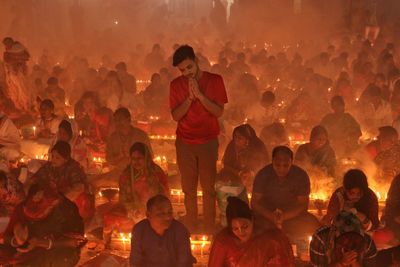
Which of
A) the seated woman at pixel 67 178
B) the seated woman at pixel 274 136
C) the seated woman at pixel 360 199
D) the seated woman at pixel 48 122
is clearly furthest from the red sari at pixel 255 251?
the seated woman at pixel 48 122

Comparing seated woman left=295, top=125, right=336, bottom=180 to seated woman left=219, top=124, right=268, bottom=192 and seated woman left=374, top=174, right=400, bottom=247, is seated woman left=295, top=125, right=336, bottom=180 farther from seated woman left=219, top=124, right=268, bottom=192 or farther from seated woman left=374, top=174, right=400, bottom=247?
seated woman left=374, top=174, right=400, bottom=247

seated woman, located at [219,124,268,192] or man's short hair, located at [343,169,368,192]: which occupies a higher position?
seated woman, located at [219,124,268,192]

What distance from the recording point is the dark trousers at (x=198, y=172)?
18.5ft

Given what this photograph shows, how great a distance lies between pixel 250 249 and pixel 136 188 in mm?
1963

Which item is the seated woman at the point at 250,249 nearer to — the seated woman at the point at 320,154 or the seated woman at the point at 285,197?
the seated woman at the point at 285,197

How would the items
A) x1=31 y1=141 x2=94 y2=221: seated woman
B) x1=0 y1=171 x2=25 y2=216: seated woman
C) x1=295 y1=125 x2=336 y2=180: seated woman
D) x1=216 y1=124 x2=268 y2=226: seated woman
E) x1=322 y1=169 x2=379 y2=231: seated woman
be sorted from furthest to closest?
x1=295 y1=125 x2=336 y2=180: seated woman → x1=216 y1=124 x2=268 y2=226: seated woman → x1=31 y1=141 x2=94 y2=221: seated woman → x1=0 y1=171 x2=25 y2=216: seated woman → x1=322 y1=169 x2=379 y2=231: seated woman

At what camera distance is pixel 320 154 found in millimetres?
6781

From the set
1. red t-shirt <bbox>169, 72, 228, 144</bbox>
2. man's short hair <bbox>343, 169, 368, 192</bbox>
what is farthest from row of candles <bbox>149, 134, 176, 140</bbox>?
man's short hair <bbox>343, 169, 368, 192</bbox>

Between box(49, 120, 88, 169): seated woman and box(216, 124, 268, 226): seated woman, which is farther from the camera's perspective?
box(49, 120, 88, 169): seated woman

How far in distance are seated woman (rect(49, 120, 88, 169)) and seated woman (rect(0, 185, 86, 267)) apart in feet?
5.97

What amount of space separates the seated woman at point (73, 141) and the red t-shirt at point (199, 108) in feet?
→ 6.17

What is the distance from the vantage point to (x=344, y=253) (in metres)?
4.08

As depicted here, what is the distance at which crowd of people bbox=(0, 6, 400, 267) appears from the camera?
4.43 meters

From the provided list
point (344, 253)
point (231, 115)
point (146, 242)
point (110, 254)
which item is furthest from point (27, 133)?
point (344, 253)
